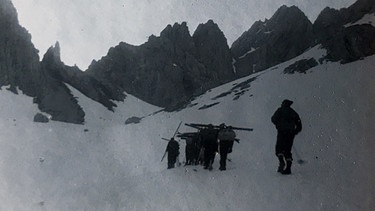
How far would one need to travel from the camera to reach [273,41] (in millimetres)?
8773

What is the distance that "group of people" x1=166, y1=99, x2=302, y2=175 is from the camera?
649 centimetres

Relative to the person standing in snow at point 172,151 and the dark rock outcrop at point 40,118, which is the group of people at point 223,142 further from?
the dark rock outcrop at point 40,118

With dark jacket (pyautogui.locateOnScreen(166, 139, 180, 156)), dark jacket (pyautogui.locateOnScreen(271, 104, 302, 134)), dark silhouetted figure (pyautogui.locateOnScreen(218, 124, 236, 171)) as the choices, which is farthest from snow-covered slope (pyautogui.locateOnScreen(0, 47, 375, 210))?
dark jacket (pyautogui.locateOnScreen(271, 104, 302, 134))

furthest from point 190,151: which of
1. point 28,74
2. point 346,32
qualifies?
point 346,32

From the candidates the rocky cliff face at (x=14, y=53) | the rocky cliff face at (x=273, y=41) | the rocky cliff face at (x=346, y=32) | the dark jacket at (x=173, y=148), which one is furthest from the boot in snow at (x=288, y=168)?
the rocky cliff face at (x=14, y=53)

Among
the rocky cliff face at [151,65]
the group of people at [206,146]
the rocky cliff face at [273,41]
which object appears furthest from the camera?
the rocky cliff face at [273,41]

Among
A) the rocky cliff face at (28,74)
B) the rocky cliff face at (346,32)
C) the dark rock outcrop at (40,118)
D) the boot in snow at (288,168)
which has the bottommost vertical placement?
the boot in snow at (288,168)

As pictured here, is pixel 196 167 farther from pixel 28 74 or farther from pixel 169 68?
pixel 28 74

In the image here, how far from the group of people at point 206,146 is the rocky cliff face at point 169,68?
0.69 meters

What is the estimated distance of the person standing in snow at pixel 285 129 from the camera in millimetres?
6438

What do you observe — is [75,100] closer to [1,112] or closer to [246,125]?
[1,112]

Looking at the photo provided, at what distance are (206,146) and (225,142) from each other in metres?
0.32

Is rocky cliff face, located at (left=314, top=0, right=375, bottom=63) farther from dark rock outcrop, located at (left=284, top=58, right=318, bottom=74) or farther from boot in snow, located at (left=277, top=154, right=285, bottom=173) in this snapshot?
boot in snow, located at (left=277, top=154, right=285, bottom=173)

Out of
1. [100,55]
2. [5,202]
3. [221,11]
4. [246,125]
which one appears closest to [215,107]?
[246,125]
